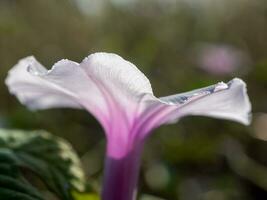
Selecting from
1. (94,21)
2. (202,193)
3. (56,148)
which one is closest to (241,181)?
(202,193)

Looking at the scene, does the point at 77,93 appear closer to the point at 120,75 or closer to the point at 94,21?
the point at 120,75

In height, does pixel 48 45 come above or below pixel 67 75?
below

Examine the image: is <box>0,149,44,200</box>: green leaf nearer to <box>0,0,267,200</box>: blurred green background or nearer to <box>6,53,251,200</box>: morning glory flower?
<box>6,53,251,200</box>: morning glory flower

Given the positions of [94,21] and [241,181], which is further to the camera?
[94,21]

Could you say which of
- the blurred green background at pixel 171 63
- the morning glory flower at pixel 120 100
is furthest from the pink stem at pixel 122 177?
the blurred green background at pixel 171 63

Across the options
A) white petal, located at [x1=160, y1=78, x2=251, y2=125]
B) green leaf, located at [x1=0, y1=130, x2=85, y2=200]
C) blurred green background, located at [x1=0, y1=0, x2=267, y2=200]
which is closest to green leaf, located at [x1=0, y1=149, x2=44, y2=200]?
green leaf, located at [x1=0, y1=130, x2=85, y2=200]

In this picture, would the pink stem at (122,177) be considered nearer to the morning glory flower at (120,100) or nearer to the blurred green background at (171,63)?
the morning glory flower at (120,100)
